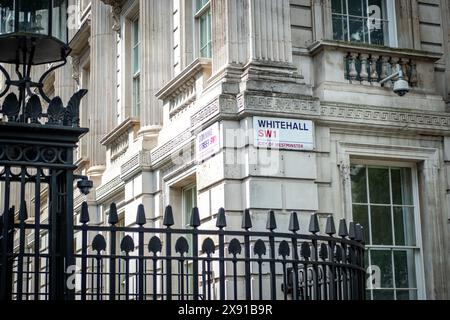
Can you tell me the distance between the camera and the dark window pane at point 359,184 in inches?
567

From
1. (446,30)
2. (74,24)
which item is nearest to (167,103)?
(446,30)

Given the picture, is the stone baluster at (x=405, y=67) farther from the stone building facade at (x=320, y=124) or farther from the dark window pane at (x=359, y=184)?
the dark window pane at (x=359, y=184)

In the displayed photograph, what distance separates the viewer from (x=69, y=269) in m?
6.33

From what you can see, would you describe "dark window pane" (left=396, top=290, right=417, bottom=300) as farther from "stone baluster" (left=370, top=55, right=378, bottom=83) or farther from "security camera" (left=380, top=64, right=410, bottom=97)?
"stone baluster" (left=370, top=55, right=378, bottom=83)

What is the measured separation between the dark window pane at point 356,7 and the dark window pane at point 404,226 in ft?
11.7

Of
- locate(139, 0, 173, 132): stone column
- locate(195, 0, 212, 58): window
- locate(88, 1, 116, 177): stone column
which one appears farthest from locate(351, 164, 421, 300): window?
locate(88, 1, 116, 177): stone column

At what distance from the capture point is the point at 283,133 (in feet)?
43.6

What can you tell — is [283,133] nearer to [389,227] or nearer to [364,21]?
[389,227]

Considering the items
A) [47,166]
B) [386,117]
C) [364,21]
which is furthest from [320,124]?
[47,166]

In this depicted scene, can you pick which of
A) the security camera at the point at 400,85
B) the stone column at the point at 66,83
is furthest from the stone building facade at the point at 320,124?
the stone column at the point at 66,83

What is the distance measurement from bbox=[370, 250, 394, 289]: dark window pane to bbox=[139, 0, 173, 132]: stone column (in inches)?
217

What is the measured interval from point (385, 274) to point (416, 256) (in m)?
0.67

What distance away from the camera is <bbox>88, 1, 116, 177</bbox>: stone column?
21.5 m
